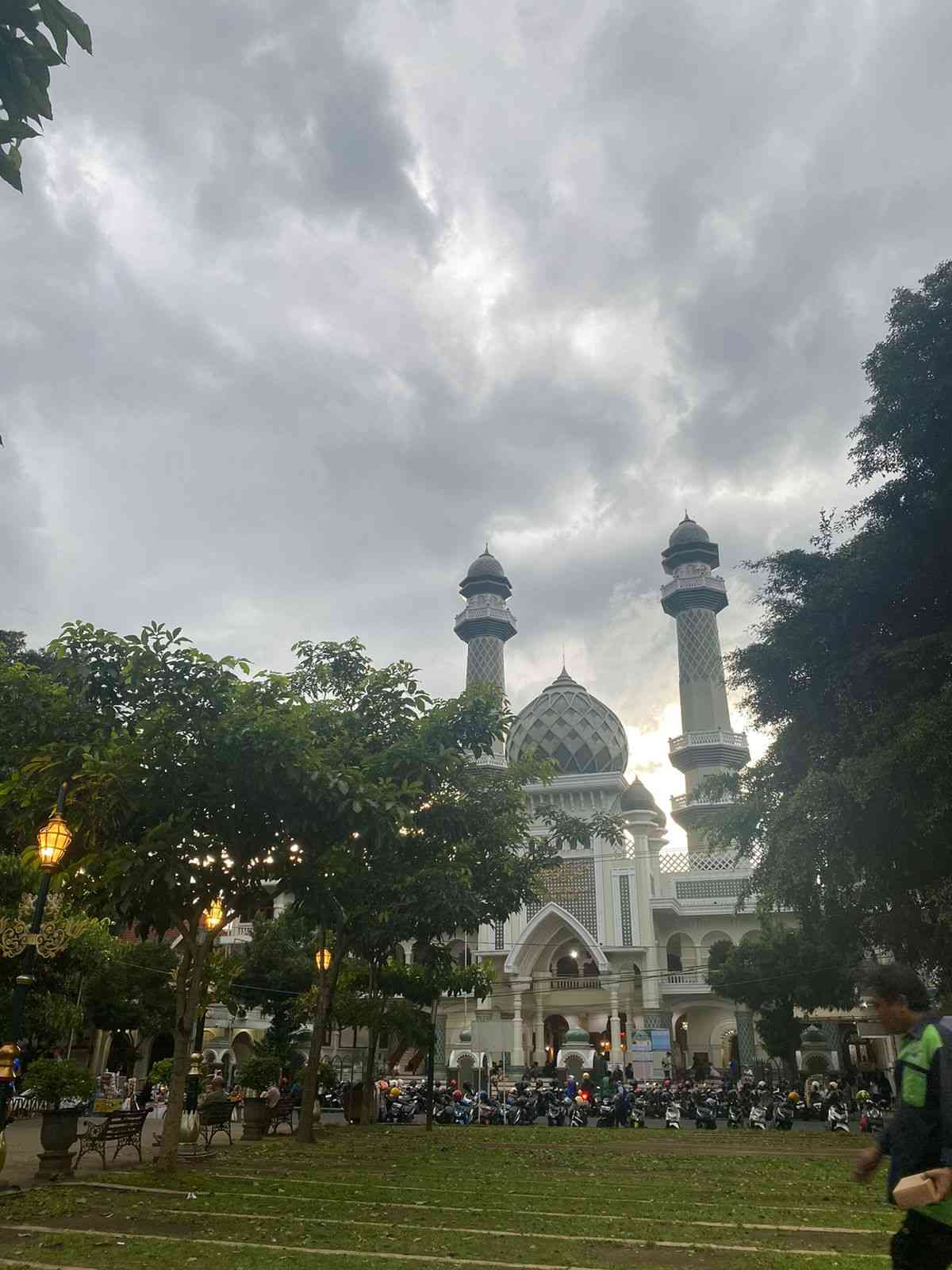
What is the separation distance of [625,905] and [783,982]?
11666mm

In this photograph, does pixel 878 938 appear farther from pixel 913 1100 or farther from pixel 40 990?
pixel 40 990

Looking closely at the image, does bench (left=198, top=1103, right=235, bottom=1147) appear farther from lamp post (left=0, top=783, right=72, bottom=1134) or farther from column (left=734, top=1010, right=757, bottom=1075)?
column (left=734, top=1010, right=757, bottom=1075)

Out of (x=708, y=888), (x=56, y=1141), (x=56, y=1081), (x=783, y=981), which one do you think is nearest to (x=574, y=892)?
(x=708, y=888)

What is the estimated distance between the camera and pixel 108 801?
39.0 ft

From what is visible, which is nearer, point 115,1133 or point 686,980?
point 115,1133

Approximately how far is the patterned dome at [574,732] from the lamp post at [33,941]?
4375 centimetres

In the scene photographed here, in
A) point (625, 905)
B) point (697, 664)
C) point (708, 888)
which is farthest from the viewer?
point (697, 664)

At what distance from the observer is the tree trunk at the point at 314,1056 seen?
17188 mm

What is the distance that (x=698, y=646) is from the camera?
83312 mm

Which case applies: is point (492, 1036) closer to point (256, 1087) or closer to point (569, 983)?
point (569, 983)

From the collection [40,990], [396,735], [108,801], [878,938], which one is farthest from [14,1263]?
[40,990]

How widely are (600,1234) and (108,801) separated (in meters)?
7.48

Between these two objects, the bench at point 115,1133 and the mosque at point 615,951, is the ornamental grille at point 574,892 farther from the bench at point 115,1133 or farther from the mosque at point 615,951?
the bench at point 115,1133

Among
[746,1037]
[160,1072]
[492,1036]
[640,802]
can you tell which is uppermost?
[640,802]
